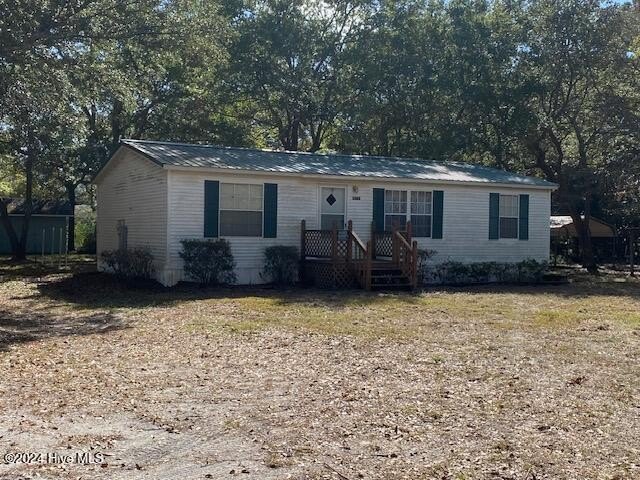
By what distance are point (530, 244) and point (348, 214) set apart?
5933mm

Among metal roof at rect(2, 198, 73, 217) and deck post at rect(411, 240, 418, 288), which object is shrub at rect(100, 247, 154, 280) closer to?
deck post at rect(411, 240, 418, 288)

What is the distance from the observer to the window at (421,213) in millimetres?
18953

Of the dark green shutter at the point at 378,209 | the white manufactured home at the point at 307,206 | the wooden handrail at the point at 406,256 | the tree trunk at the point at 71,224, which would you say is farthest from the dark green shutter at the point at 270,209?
the tree trunk at the point at 71,224

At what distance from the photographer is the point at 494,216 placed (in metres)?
20.0

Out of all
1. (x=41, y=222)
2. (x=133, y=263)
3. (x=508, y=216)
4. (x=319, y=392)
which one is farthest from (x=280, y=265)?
(x=41, y=222)

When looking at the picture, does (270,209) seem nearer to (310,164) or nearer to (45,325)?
(310,164)

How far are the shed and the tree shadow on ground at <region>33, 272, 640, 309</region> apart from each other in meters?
16.8

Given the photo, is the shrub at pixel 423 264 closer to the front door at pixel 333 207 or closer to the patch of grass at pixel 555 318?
the front door at pixel 333 207

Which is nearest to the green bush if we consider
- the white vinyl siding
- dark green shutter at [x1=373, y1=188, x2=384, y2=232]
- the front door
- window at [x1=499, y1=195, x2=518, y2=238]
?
the white vinyl siding

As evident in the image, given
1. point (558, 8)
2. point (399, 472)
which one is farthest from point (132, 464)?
point (558, 8)

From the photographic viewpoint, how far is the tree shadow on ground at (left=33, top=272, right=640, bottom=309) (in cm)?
1383

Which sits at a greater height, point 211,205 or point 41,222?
point 211,205

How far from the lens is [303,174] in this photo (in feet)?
56.6

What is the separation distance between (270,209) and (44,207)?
21700mm
